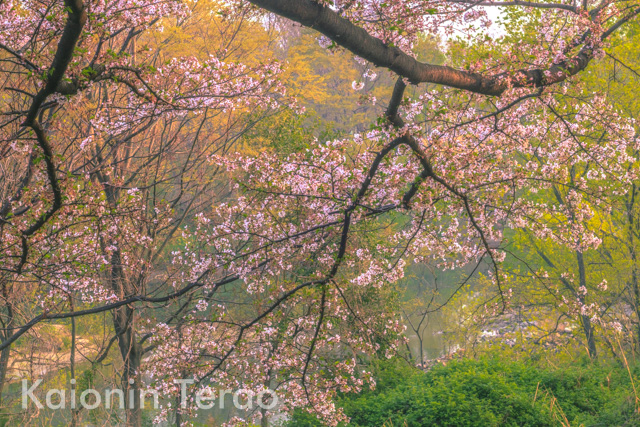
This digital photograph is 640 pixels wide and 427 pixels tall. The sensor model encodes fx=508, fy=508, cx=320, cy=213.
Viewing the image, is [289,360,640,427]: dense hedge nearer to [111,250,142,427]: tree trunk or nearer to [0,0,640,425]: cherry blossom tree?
[0,0,640,425]: cherry blossom tree

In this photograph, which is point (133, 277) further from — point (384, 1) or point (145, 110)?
point (384, 1)

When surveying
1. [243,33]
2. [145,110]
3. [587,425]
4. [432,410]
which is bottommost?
[587,425]

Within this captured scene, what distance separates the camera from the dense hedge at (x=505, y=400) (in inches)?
231

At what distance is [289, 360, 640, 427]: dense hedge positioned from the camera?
19.3 feet

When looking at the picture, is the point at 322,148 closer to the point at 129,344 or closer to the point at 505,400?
the point at 505,400

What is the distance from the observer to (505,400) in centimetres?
644

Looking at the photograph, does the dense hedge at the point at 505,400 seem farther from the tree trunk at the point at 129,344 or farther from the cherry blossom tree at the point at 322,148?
the tree trunk at the point at 129,344

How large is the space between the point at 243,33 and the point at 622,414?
8.96 m

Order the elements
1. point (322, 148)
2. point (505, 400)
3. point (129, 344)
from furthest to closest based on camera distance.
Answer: point (129, 344), point (505, 400), point (322, 148)

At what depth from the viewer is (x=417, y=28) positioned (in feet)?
13.7

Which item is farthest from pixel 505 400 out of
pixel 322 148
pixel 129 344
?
pixel 129 344

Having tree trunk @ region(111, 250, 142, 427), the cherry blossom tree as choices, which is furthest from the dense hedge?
tree trunk @ region(111, 250, 142, 427)

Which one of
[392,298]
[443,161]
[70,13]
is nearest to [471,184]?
[443,161]

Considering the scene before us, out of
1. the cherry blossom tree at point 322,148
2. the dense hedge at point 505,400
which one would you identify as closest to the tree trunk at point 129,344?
the cherry blossom tree at point 322,148
